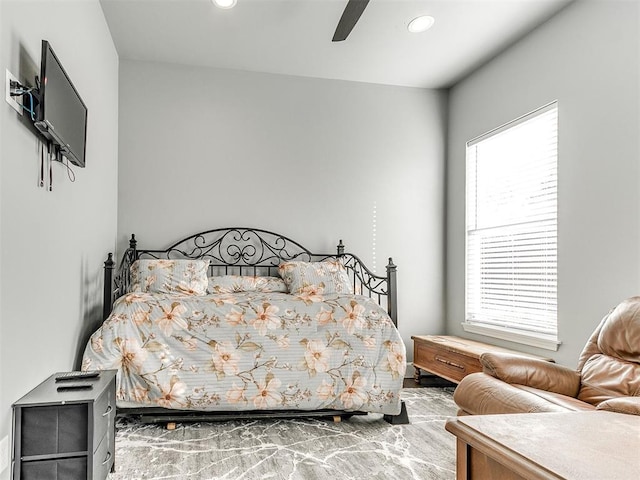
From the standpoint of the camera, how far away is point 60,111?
2.15 metres

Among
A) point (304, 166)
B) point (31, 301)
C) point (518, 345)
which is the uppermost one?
point (304, 166)

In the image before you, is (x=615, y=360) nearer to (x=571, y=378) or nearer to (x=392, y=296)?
(x=571, y=378)

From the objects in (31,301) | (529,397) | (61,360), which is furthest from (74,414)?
(529,397)

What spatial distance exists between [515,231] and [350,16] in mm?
1990

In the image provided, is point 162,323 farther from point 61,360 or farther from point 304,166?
point 304,166

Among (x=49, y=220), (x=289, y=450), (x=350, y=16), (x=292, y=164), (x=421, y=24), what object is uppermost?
(x=421, y=24)

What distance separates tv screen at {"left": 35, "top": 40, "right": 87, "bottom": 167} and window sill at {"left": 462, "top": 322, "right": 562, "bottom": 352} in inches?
116

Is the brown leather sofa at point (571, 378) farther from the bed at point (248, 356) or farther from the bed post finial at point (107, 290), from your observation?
the bed post finial at point (107, 290)

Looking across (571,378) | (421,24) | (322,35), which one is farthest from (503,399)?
(322,35)

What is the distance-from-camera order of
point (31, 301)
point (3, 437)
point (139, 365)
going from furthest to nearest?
point (139, 365) < point (31, 301) < point (3, 437)

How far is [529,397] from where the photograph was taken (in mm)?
2084

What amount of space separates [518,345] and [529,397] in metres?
1.67

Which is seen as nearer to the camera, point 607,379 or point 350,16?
point 607,379

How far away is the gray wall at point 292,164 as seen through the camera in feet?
13.5
